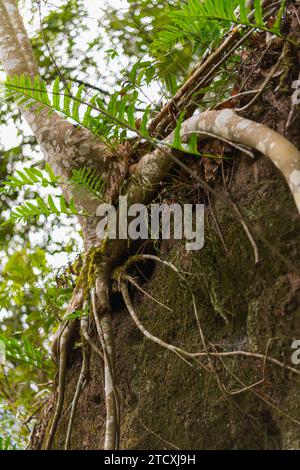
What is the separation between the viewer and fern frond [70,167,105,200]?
2.13m

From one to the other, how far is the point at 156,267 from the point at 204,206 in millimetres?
345

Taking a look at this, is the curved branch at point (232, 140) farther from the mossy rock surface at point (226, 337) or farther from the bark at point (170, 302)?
the mossy rock surface at point (226, 337)

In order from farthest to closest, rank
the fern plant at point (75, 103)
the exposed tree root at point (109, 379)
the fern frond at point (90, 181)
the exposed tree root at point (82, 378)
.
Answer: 1. the fern frond at point (90, 181)
2. the exposed tree root at point (82, 378)
3. the fern plant at point (75, 103)
4. the exposed tree root at point (109, 379)

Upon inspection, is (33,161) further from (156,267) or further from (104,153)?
(156,267)

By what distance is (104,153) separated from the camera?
231cm

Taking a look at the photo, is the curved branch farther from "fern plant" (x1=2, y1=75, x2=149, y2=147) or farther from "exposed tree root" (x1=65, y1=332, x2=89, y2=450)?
"exposed tree root" (x1=65, y1=332, x2=89, y2=450)

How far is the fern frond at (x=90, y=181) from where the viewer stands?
83.7 inches

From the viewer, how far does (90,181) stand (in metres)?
2.30

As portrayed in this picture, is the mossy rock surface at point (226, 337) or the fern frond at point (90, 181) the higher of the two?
the fern frond at point (90, 181)

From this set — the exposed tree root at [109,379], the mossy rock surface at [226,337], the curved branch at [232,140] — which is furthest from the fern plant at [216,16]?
the exposed tree root at [109,379]

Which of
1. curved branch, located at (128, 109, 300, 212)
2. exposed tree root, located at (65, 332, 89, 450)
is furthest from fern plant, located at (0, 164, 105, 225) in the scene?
exposed tree root, located at (65, 332, 89, 450)

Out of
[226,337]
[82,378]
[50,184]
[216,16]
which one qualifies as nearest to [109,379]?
[82,378]

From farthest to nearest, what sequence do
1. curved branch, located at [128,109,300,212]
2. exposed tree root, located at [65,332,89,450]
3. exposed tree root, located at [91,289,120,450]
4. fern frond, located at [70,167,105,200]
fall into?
fern frond, located at [70,167,105,200], exposed tree root, located at [65,332,89,450], exposed tree root, located at [91,289,120,450], curved branch, located at [128,109,300,212]

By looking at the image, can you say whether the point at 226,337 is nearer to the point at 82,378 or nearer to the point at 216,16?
the point at 82,378
